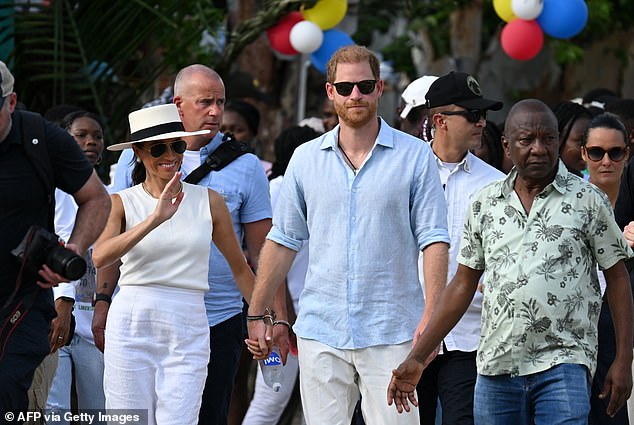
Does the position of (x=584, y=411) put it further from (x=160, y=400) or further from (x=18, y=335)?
(x=18, y=335)

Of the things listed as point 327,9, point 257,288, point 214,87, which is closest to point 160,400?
point 257,288

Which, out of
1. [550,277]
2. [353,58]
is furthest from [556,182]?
[353,58]

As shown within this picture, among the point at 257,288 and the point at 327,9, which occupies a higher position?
the point at 327,9

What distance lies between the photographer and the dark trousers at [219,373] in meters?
6.80

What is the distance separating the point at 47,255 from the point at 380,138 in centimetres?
167

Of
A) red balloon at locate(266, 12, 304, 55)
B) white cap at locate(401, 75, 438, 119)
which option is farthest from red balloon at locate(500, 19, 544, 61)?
white cap at locate(401, 75, 438, 119)

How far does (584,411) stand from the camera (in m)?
5.56

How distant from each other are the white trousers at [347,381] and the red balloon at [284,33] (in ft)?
19.7

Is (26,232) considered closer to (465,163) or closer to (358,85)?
(358,85)

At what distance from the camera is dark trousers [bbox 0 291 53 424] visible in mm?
5375

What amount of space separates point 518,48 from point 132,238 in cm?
644

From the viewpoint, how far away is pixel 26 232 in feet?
17.7
